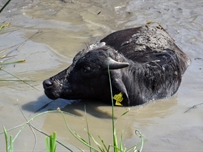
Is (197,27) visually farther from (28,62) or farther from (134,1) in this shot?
(28,62)

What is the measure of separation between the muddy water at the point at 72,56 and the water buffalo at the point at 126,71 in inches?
6.4

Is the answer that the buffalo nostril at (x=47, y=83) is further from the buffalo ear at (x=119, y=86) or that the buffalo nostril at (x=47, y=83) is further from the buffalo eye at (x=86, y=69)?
the buffalo ear at (x=119, y=86)

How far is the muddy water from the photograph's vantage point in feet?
16.2

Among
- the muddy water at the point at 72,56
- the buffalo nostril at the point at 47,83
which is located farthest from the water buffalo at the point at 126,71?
the muddy water at the point at 72,56

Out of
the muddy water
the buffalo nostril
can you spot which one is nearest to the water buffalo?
the buffalo nostril

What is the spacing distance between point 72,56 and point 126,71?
1584 mm

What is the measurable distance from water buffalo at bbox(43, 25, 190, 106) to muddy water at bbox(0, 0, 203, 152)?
163 mm

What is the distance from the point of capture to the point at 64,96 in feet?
19.3

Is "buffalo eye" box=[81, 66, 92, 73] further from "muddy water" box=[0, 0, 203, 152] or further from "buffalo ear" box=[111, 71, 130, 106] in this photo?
"muddy water" box=[0, 0, 203, 152]

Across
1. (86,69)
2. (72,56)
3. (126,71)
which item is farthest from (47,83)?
(72,56)

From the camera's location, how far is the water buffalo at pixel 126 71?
19.2ft

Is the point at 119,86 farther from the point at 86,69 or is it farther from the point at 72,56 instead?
the point at 72,56

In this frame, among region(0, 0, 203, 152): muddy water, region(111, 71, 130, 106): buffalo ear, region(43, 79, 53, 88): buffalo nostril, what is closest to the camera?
region(0, 0, 203, 152): muddy water

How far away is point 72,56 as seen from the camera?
24.8 ft
